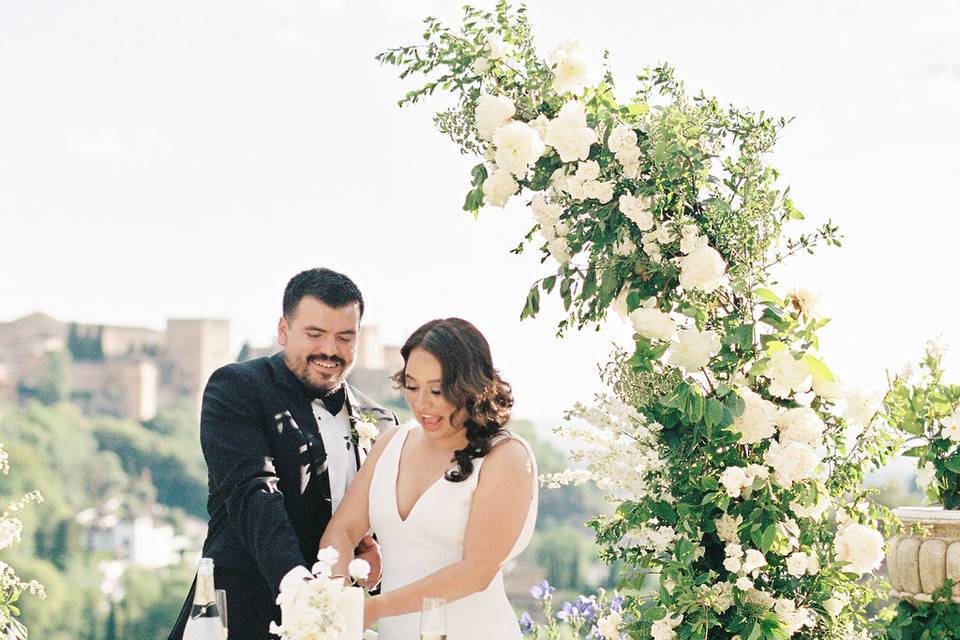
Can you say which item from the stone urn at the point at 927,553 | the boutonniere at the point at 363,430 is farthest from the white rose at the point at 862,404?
the boutonniere at the point at 363,430

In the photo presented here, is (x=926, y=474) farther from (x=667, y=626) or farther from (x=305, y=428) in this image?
(x=305, y=428)

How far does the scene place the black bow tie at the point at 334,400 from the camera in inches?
136

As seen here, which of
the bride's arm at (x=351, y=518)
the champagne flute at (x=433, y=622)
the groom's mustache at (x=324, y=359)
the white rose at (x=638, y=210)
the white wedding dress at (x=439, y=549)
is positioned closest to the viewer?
the champagne flute at (x=433, y=622)

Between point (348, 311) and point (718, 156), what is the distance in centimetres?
102

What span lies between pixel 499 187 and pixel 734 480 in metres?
0.97

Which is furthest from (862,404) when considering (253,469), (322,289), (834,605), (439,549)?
(253,469)

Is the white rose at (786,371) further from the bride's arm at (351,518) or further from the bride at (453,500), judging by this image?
the bride's arm at (351,518)

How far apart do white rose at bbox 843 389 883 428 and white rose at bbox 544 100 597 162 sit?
904 mm

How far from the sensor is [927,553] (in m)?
3.50

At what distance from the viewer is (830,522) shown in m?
3.38

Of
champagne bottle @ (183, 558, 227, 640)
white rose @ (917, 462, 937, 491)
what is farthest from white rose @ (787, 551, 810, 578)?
champagne bottle @ (183, 558, 227, 640)

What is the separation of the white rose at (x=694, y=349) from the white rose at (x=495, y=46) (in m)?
0.89

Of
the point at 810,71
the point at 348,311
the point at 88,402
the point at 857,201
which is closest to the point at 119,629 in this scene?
the point at 88,402

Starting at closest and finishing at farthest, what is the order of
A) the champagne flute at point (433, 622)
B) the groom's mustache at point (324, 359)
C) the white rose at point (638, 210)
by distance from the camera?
1. the champagne flute at point (433, 622)
2. the white rose at point (638, 210)
3. the groom's mustache at point (324, 359)
